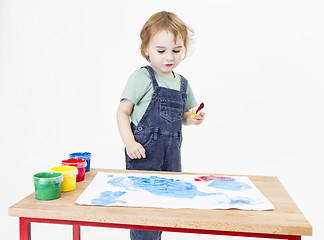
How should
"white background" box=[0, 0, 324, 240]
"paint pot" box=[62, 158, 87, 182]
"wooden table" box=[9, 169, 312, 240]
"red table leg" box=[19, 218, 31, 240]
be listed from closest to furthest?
1. "wooden table" box=[9, 169, 312, 240]
2. "red table leg" box=[19, 218, 31, 240]
3. "paint pot" box=[62, 158, 87, 182]
4. "white background" box=[0, 0, 324, 240]

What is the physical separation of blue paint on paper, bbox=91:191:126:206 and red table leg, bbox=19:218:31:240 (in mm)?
215

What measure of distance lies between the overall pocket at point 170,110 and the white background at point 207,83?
4.22 ft

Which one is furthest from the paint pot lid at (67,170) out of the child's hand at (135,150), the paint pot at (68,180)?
the child's hand at (135,150)

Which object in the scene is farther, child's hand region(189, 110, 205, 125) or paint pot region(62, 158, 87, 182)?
child's hand region(189, 110, 205, 125)

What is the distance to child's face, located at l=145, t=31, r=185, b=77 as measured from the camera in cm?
188

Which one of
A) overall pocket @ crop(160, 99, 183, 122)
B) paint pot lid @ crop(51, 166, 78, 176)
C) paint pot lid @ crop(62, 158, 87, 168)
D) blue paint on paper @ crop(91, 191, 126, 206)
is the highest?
overall pocket @ crop(160, 99, 183, 122)

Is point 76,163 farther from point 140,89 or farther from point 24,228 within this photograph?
point 140,89

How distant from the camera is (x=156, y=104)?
193cm

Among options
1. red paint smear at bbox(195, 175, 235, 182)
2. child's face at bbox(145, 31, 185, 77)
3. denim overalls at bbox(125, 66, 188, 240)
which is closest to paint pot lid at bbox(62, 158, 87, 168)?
denim overalls at bbox(125, 66, 188, 240)

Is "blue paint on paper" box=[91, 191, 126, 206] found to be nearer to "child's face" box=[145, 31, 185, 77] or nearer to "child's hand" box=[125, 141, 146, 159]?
"child's hand" box=[125, 141, 146, 159]

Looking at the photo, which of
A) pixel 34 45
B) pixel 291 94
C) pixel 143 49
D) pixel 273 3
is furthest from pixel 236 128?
pixel 34 45

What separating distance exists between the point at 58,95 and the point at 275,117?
5.83 ft

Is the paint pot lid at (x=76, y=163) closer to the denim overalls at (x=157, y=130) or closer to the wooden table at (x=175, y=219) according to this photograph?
the wooden table at (x=175, y=219)

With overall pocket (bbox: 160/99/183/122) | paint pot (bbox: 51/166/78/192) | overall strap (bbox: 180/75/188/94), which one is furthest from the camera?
overall strap (bbox: 180/75/188/94)
